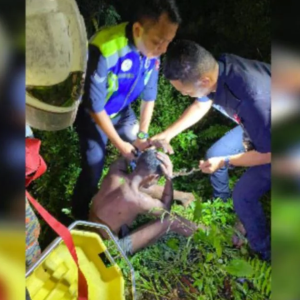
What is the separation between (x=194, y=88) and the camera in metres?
1.24

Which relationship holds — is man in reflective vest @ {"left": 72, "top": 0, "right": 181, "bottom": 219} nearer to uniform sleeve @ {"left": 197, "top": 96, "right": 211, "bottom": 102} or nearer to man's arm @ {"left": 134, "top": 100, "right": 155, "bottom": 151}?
man's arm @ {"left": 134, "top": 100, "right": 155, "bottom": 151}

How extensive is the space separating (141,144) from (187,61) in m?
0.22

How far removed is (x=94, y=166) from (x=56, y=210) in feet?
0.45

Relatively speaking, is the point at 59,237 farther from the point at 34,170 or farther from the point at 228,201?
the point at 228,201

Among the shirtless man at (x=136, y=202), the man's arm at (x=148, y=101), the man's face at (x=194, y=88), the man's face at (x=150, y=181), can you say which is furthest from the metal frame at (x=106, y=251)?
the man's face at (x=194, y=88)

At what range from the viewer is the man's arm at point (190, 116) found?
1.25m

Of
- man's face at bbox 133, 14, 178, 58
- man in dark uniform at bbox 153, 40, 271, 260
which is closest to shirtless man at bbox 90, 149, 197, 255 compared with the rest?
man in dark uniform at bbox 153, 40, 271, 260

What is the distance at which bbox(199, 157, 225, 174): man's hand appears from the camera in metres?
1.24

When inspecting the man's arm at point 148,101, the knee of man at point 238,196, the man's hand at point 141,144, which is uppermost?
the man's arm at point 148,101

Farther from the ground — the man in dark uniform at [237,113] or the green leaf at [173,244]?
the man in dark uniform at [237,113]

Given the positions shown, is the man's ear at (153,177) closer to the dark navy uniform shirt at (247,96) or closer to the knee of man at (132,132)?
the knee of man at (132,132)

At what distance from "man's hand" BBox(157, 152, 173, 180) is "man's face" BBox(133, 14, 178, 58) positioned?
23 centimetres

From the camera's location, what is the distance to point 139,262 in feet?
4.19

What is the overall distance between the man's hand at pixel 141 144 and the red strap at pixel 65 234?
0.82 ft
